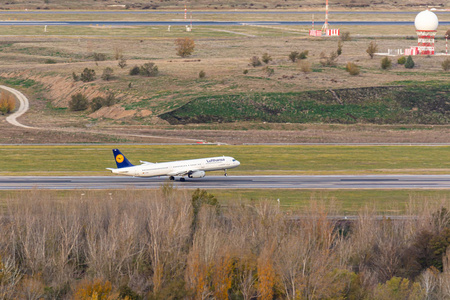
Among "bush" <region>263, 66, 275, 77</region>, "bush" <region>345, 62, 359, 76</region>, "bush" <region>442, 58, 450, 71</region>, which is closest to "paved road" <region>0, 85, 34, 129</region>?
"bush" <region>263, 66, 275, 77</region>

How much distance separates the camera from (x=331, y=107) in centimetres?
12281

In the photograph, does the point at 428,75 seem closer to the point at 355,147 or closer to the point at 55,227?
the point at 355,147

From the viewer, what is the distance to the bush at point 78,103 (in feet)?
423

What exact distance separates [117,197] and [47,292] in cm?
1543

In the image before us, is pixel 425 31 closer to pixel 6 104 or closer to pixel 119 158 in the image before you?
pixel 119 158

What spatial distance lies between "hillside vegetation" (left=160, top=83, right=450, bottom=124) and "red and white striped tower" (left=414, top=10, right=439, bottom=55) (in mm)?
19476

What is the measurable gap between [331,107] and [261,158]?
120ft

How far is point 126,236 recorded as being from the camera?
47688 mm

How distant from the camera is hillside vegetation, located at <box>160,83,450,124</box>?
119 m

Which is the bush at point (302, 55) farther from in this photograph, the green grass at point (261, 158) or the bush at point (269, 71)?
the green grass at point (261, 158)

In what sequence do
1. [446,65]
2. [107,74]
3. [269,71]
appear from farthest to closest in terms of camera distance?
[446,65], [269,71], [107,74]

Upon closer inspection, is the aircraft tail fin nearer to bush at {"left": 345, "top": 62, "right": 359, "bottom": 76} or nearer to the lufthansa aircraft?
the lufthansa aircraft

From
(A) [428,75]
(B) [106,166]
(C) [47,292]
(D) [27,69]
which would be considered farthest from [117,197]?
(D) [27,69]

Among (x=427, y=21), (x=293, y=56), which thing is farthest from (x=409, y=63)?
(x=293, y=56)
